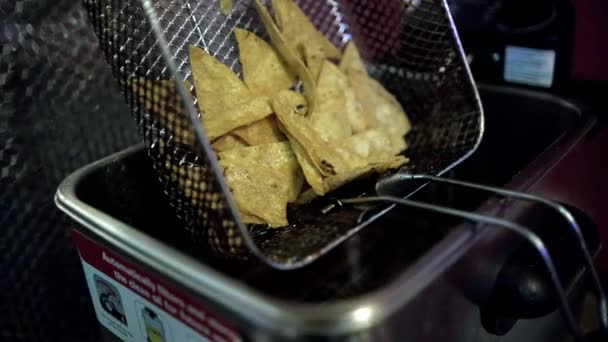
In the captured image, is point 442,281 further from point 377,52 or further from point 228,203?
point 377,52

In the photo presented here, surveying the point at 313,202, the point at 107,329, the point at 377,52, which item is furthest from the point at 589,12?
the point at 107,329

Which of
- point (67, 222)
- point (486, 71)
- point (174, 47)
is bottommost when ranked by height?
point (67, 222)

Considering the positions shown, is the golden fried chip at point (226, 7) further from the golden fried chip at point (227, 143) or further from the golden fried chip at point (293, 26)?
the golden fried chip at point (227, 143)

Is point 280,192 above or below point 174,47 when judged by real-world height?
below

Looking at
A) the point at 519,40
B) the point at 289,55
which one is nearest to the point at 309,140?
the point at 289,55

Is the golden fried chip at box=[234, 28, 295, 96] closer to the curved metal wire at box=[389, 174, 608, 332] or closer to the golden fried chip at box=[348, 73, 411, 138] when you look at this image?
the golden fried chip at box=[348, 73, 411, 138]

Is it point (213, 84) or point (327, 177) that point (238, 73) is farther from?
Result: point (327, 177)

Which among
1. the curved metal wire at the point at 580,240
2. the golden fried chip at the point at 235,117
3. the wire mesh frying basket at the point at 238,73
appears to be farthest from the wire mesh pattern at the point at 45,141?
the curved metal wire at the point at 580,240
